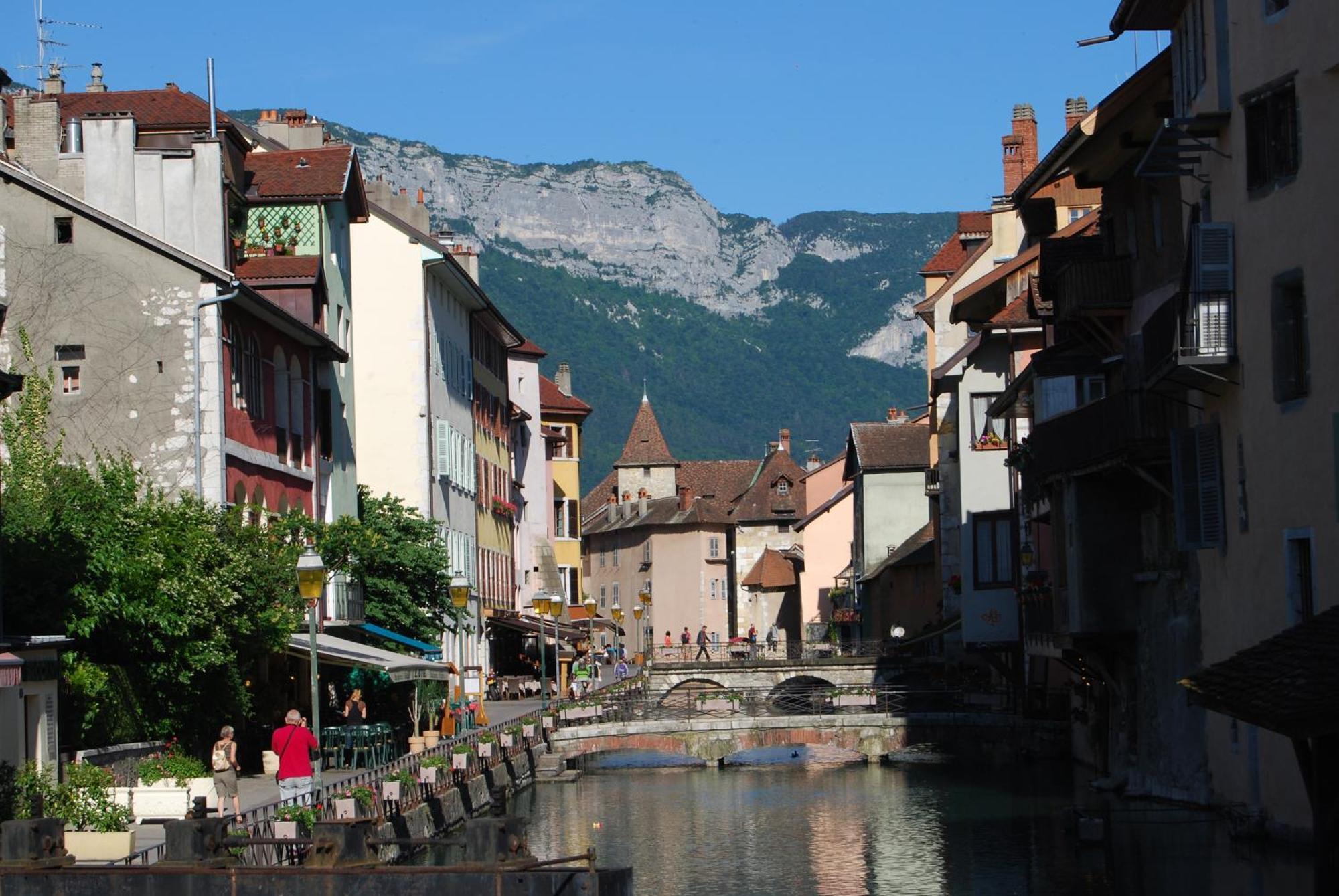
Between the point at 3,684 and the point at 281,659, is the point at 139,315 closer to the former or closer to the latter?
the point at 281,659

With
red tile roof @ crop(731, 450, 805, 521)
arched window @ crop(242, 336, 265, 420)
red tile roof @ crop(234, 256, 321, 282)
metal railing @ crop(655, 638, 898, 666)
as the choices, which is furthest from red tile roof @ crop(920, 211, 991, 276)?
red tile roof @ crop(731, 450, 805, 521)

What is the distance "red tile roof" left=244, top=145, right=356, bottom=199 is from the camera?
44.9 metres

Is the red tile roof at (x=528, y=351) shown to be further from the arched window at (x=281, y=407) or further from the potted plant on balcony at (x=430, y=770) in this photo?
the potted plant on balcony at (x=430, y=770)

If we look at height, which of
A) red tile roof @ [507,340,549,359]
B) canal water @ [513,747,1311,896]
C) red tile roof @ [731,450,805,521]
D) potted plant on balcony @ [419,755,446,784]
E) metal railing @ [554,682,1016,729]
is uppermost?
red tile roof @ [507,340,549,359]

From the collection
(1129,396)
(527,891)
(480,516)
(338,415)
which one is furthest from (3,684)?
(480,516)

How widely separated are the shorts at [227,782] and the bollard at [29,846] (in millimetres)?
6507

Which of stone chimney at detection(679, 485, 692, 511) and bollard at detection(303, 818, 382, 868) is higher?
stone chimney at detection(679, 485, 692, 511)

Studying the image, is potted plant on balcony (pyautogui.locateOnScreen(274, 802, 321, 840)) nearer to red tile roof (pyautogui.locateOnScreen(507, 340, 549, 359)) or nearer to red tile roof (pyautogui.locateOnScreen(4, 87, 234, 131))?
red tile roof (pyautogui.locateOnScreen(4, 87, 234, 131))

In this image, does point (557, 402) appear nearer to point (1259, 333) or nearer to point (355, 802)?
point (355, 802)

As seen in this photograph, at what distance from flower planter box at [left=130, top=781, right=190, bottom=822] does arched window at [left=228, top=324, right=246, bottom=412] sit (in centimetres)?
1099

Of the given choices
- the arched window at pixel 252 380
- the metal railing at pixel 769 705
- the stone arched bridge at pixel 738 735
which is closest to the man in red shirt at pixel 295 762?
the arched window at pixel 252 380

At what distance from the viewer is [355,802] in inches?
1097

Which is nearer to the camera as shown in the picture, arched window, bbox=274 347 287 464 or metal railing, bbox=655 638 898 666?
arched window, bbox=274 347 287 464

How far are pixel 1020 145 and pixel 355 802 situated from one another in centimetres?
4458
